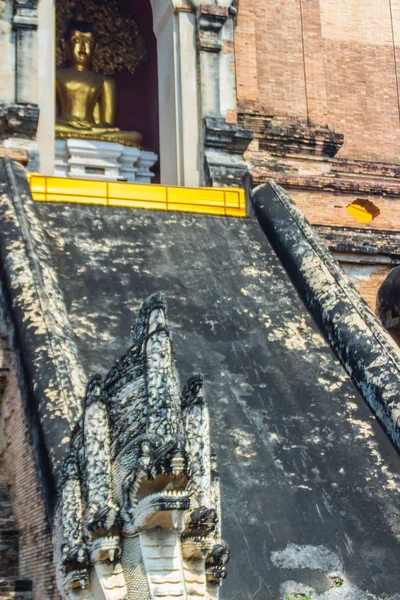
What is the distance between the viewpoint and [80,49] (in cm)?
1664

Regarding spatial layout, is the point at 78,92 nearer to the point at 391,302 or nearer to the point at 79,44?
the point at 79,44

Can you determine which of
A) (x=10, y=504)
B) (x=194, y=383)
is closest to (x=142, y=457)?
(x=194, y=383)

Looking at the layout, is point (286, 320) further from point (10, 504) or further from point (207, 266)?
point (10, 504)

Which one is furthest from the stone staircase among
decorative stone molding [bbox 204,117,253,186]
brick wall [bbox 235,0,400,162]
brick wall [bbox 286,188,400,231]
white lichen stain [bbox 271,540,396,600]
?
brick wall [bbox 235,0,400,162]

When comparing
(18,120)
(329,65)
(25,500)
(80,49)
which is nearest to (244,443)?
(25,500)

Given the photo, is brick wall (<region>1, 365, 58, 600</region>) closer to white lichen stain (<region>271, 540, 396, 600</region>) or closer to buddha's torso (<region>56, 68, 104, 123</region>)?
white lichen stain (<region>271, 540, 396, 600</region>)

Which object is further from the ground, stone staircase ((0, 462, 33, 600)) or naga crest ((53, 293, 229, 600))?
stone staircase ((0, 462, 33, 600))

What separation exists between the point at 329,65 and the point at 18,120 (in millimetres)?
4951

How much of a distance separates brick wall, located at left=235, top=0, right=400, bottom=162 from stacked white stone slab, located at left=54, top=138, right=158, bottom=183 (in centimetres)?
233

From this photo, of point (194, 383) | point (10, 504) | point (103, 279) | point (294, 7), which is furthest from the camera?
point (294, 7)

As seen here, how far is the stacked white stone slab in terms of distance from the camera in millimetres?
15672

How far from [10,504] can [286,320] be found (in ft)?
9.46

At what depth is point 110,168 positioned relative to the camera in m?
15.9

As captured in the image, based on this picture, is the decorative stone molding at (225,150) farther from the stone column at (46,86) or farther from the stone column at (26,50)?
the stone column at (26,50)
